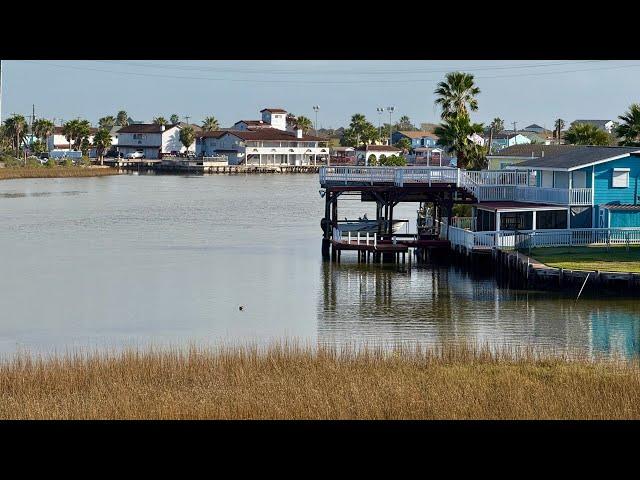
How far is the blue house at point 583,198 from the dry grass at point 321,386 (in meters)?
20.5

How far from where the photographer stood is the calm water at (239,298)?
27453mm

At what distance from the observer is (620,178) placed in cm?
4112

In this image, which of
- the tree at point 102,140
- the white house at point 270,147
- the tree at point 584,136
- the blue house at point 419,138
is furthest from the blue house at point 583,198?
the tree at point 102,140

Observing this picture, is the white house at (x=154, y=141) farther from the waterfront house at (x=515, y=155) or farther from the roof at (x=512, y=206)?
the roof at (x=512, y=206)

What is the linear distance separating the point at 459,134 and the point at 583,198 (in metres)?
14.6

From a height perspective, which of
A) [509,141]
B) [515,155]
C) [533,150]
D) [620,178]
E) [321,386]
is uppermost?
[509,141]

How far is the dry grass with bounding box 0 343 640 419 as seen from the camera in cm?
1505

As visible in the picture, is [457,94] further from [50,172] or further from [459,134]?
[50,172]

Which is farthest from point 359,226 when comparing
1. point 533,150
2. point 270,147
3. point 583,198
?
point 270,147

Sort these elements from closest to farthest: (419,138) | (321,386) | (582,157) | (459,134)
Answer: (321,386) → (582,157) → (459,134) → (419,138)

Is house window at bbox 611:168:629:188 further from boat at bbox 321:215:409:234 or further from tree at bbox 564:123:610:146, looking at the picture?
tree at bbox 564:123:610:146

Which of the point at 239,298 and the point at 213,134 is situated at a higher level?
the point at 213,134
